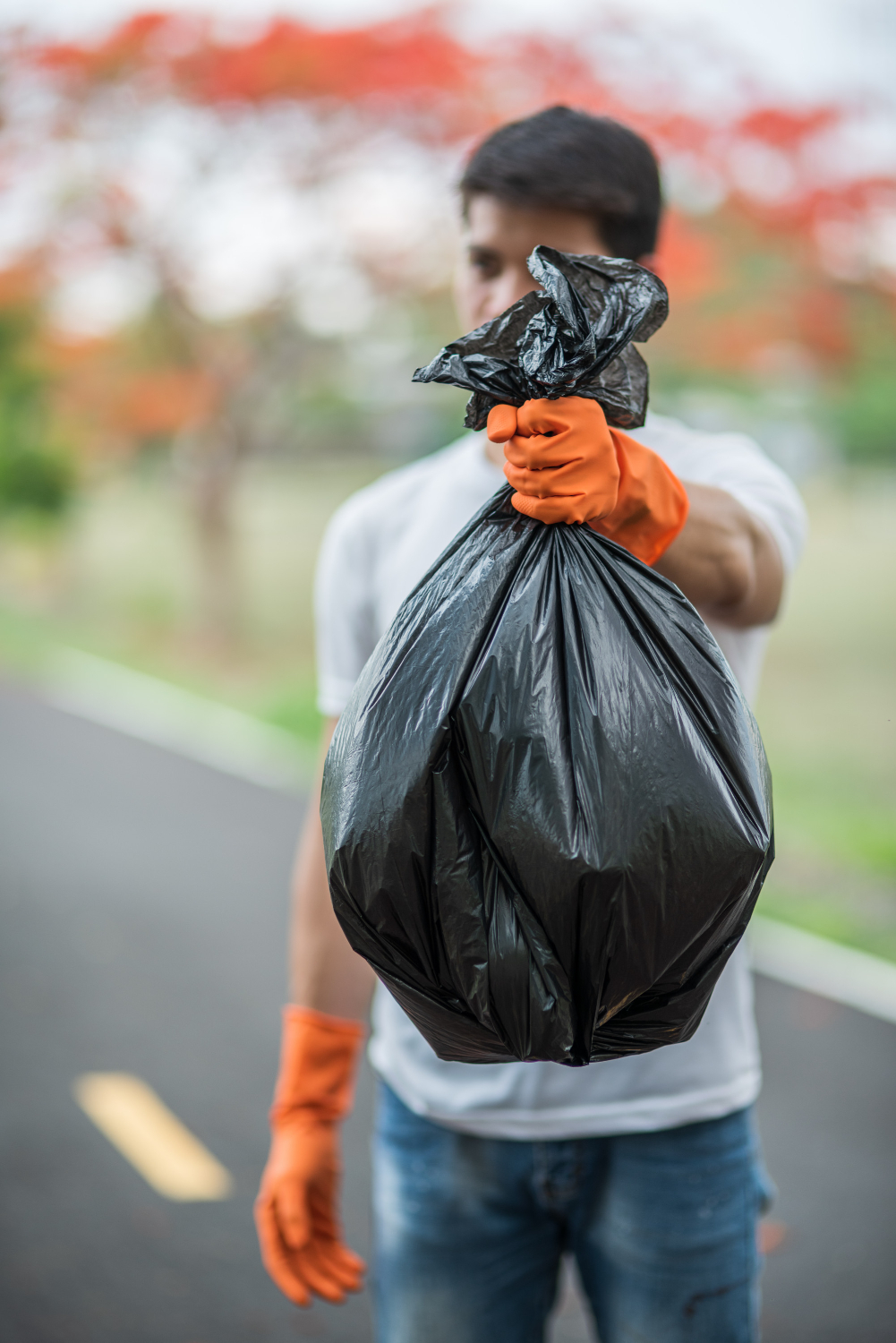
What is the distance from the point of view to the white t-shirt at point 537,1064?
4.63 feet

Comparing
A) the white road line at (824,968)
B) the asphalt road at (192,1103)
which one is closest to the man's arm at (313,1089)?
the asphalt road at (192,1103)

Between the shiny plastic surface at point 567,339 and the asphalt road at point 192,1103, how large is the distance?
2.23 meters

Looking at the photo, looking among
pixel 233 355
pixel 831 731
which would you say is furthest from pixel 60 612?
pixel 831 731

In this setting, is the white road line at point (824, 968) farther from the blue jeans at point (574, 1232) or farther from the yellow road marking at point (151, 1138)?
the blue jeans at point (574, 1232)

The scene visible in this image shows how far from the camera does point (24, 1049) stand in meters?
3.74

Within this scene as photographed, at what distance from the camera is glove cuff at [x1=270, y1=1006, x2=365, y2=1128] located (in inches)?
64.2

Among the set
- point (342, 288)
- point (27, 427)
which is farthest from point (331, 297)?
point (27, 427)

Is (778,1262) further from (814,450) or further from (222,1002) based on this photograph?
(814,450)

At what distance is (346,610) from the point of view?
1601 millimetres

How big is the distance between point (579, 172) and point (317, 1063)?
114 cm

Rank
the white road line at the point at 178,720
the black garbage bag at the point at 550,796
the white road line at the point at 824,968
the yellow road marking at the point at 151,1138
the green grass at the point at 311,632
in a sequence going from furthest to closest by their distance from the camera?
the white road line at the point at 178,720 → the green grass at the point at 311,632 → the white road line at the point at 824,968 → the yellow road marking at the point at 151,1138 → the black garbage bag at the point at 550,796

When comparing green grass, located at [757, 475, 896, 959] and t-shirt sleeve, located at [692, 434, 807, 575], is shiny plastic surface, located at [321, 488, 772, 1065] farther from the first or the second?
green grass, located at [757, 475, 896, 959]

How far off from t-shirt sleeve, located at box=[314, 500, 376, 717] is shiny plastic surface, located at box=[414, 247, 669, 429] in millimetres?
491

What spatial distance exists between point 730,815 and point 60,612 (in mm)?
13497
